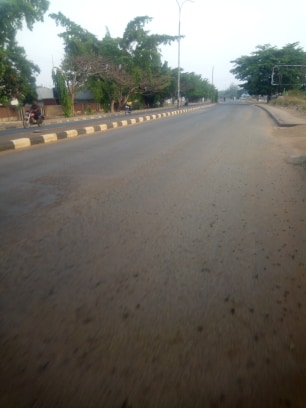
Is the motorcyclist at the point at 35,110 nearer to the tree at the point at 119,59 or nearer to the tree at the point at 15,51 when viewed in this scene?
the tree at the point at 15,51

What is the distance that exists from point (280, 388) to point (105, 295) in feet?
3.45

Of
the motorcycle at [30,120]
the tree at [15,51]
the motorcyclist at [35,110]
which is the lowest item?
the motorcycle at [30,120]

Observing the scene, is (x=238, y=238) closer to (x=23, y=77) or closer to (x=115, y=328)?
(x=115, y=328)

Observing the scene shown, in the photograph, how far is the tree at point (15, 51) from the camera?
61.3 feet

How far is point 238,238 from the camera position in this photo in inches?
113

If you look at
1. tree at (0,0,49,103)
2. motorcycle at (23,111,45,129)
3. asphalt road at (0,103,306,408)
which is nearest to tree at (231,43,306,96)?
tree at (0,0,49,103)

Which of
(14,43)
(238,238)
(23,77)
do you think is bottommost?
(238,238)

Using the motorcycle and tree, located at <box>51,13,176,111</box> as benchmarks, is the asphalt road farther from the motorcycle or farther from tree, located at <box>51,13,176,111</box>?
tree, located at <box>51,13,176,111</box>

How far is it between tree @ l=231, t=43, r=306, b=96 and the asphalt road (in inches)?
2213

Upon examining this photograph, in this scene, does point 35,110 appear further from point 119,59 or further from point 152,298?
point 119,59

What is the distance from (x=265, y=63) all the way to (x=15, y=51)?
136 ft

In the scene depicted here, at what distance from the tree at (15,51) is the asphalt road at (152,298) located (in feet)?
61.4

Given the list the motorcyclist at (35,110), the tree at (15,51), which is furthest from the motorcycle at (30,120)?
the tree at (15,51)

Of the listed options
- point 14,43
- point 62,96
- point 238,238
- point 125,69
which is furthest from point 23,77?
point 238,238
